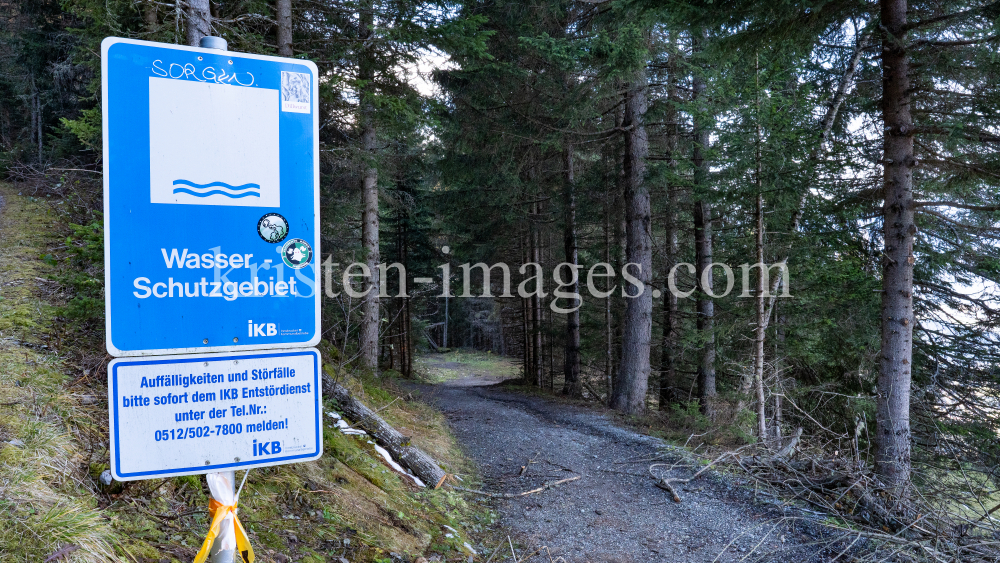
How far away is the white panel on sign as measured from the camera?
1391 millimetres

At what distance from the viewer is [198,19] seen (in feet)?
10.2

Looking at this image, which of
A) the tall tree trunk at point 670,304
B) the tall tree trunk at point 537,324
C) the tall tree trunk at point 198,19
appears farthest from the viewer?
the tall tree trunk at point 537,324

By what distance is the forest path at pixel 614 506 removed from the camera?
16.2ft

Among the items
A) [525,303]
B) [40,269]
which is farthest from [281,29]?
[525,303]

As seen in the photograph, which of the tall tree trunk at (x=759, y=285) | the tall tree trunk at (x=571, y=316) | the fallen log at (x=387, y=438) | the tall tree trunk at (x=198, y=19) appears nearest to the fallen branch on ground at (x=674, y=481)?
the tall tree trunk at (x=759, y=285)

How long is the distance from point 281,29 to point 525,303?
16545 mm

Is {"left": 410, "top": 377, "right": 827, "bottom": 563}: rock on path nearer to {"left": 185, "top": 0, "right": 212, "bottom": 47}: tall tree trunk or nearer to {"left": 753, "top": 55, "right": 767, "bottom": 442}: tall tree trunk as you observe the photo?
{"left": 753, "top": 55, "right": 767, "bottom": 442}: tall tree trunk

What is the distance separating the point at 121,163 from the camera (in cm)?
135

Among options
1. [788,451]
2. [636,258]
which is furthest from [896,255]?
[636,258]

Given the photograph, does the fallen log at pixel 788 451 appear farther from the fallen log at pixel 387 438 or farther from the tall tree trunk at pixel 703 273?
the fallen log at pixel 387 438

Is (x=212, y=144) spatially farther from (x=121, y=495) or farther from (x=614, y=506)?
(x=614, y=506)

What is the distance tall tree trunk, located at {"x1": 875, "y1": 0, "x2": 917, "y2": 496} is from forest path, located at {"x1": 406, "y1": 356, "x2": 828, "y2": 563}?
1575 millimetres

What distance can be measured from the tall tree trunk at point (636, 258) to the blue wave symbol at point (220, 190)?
429 inches

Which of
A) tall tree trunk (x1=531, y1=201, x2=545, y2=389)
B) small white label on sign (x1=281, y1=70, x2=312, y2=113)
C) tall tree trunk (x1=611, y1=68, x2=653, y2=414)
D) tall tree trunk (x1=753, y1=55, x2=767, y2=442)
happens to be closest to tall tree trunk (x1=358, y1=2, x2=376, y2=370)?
tall tree trunk (x1=611, y1=68, x2=653, y2=414)
